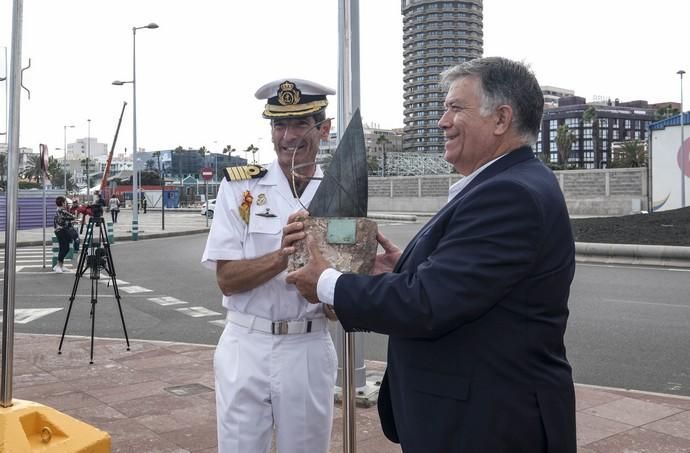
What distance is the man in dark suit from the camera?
1822 millimetres

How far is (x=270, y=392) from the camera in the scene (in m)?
2.55

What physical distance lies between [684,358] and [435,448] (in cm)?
586

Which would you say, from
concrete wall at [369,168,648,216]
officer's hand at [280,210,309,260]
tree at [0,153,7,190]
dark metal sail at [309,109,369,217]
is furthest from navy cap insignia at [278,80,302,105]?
concrete wall at [369,168,648,216]

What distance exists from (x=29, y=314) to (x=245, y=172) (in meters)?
8.41

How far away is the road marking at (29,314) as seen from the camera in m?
9.46

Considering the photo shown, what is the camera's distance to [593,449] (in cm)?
429

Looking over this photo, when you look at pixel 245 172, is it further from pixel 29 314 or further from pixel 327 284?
pixel 29 314

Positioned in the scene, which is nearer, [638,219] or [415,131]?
[638,219]

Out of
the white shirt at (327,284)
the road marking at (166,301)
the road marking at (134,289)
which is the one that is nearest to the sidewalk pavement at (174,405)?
the white shirt at (327,284)

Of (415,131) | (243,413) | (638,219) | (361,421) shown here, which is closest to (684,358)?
(361,421)

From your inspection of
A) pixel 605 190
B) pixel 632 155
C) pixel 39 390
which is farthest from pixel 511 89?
pixel 632 155

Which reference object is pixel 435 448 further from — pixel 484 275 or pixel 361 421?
pixel 361 421

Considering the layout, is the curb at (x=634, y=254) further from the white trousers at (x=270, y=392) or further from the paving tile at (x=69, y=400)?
the white trousers at (x=270, y=392)

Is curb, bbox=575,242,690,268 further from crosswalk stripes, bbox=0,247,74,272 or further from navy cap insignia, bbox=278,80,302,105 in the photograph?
navy cap insignia, bbox=278,80,302,105
